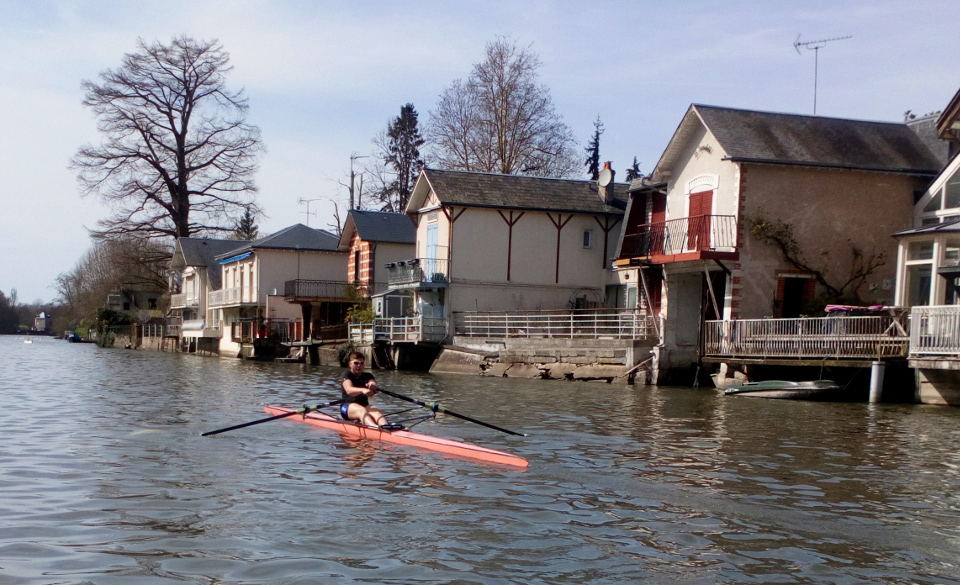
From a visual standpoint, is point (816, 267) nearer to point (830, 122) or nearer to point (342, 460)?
point (830, 122)

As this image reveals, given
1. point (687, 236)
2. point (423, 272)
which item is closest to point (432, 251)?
point (423, 272)

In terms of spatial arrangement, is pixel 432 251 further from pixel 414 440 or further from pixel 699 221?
pixel 414 440

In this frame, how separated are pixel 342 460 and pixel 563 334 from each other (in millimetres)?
21355

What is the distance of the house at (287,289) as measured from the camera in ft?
166

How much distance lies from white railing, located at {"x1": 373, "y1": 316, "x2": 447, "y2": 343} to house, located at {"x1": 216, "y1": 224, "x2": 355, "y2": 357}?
10.6 meters

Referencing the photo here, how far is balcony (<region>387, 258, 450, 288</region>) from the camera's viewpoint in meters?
38.1

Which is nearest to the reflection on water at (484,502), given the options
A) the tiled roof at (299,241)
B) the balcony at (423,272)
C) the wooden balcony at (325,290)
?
the balcony at (423,272)

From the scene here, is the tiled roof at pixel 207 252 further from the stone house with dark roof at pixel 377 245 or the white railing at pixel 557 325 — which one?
the white railing at pixel 557 325

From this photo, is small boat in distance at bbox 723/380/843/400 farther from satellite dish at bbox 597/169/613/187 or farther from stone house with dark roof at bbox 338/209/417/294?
stone house with dark roof at bbox 338/209/417/294

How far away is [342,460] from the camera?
12758 mm


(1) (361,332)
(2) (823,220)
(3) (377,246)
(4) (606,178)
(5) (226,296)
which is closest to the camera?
(2) (823,220)

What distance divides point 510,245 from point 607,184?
4747 millimetres

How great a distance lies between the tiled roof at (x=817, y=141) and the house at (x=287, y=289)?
80.3ft

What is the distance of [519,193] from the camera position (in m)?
39.1
